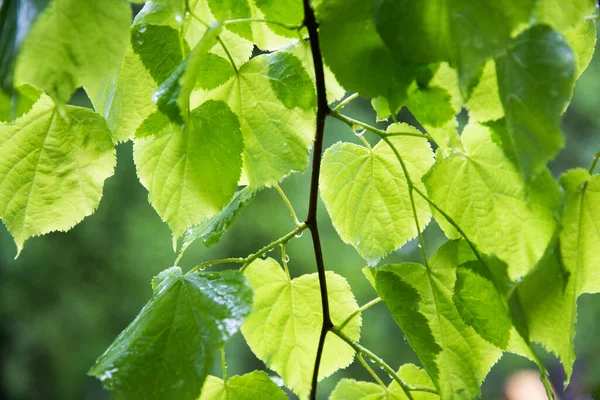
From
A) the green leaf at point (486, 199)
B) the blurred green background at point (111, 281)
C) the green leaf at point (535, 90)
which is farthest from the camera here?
the blurred green background at point (111, 281)

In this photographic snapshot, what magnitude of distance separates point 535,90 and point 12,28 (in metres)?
0.21

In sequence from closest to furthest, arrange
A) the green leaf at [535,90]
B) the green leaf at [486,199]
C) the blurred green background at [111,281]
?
the green leaf at [535,90], the green leaf at [486,199], the blurred green background at [111,281]

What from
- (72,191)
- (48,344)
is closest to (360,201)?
(72,191)

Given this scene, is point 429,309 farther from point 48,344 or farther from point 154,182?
point 48,344

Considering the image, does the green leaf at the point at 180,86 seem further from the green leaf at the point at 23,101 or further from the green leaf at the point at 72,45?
the green leaf at the point at 23,101

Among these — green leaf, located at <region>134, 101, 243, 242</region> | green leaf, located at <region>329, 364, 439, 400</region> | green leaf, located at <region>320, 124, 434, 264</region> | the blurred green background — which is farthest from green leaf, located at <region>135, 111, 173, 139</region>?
the blurred green background

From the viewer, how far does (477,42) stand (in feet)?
0.74

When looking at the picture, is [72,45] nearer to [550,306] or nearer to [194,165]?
[194,165]

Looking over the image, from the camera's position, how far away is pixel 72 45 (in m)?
0.25

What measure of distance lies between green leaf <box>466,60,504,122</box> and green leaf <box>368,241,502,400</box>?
0.08 metres

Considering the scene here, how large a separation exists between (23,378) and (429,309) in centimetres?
334

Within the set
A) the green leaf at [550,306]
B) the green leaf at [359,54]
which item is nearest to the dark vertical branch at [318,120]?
the green leaf at [359,54]

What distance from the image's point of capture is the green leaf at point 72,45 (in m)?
0.24

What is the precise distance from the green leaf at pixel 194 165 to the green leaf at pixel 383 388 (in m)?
0.17
